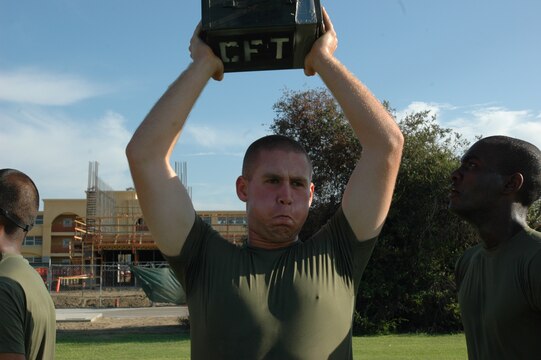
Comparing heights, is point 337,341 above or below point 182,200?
below

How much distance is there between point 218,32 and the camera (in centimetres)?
232

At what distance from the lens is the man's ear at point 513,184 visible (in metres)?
3.19

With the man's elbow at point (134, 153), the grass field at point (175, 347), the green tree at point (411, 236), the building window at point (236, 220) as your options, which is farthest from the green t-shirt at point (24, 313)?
the building window at point (236, 220)

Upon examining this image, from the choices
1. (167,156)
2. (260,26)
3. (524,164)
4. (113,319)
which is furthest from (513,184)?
(113,319)

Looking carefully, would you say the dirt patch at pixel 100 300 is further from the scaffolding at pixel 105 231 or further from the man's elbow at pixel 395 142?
the man's elbow at pixel 395 142

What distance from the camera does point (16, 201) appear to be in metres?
3.19

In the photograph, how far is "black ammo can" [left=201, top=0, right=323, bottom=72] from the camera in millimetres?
2275

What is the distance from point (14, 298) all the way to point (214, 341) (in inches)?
43.5

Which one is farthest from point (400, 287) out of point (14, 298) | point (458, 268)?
point (14, 298)

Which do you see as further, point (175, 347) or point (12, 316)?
point (175, 347)

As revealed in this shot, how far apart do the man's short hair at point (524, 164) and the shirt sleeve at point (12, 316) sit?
95.0 inches

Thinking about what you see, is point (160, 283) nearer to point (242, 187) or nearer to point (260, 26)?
point (242, 187)

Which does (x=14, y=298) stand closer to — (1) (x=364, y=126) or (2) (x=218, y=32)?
(2) (x=218, y=32)

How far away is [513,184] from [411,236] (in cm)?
1255
